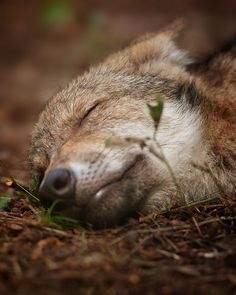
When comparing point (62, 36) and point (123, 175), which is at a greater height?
point (62, 36)

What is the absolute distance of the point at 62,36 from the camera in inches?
484

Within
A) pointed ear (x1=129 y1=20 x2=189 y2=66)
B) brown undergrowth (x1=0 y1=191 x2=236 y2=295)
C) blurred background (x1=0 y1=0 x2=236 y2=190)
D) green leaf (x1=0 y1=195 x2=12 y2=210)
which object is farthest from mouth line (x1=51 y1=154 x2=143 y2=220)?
blurred background (x1=0 y1=0 x2=236 y2=190)

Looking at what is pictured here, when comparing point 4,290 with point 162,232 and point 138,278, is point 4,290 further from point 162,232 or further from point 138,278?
point 162,232

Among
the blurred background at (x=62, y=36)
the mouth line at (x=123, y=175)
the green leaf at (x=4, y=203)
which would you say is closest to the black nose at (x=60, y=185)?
the mouth line at (x=123, y=175)

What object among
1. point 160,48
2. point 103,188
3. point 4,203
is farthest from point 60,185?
point 160,48

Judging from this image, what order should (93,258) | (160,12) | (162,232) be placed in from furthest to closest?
(160,12) < (162,232) < (93,258)

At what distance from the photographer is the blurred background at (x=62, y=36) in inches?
323

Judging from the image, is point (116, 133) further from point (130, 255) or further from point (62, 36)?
point (62, 36)

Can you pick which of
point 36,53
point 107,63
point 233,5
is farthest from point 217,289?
point 233,5

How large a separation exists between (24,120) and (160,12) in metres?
6.72

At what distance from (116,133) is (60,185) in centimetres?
62

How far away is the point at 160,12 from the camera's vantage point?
13.2 meters

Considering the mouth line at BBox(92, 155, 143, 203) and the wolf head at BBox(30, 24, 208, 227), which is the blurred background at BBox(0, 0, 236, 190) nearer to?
the wolf head at BBox(30, 24, 208, 227)

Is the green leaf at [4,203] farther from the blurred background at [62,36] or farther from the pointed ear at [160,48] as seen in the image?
the blurred background at [62,36]
